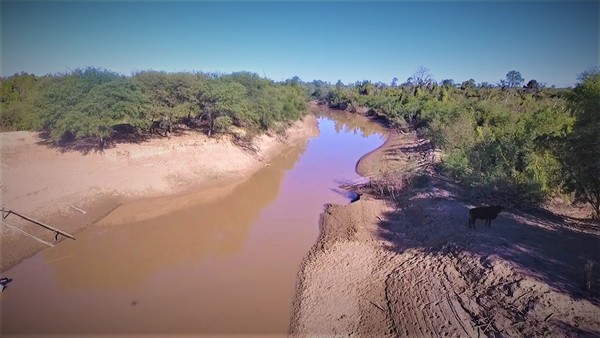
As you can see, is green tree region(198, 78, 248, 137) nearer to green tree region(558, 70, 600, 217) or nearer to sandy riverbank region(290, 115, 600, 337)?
sandy riverbank region(290, 115, 600, 337)

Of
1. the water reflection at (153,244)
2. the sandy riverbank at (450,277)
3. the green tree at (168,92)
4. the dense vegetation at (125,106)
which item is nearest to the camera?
the sandy riverbank at (450,277)

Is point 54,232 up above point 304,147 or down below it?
below

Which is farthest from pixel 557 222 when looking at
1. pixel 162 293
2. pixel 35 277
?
pixel 35 277

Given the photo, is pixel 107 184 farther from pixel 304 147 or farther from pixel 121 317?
pixel 304 147

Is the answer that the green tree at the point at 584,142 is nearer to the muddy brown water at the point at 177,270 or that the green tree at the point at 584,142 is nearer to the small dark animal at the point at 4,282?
the muddy brown water at the point at 177,270

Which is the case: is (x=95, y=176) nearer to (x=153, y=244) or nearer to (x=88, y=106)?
(x=88, y=106)

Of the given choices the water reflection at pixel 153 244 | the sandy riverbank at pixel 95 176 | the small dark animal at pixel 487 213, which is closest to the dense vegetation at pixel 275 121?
the sandy riverbank at pixel 95 176
